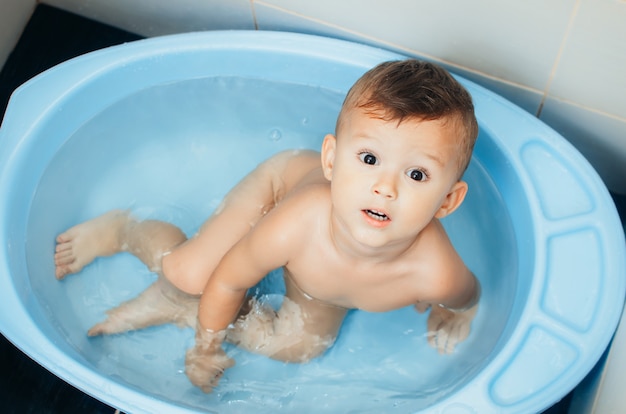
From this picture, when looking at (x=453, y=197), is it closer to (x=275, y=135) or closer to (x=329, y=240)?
(x=329, y=240)

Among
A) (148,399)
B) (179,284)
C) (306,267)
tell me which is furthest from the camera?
(179,284)

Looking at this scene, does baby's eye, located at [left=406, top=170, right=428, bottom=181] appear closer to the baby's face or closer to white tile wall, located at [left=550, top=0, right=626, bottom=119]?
the baby's face

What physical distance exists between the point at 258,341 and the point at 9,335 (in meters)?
0.45

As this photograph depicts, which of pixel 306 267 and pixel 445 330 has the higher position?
pixel 306 267

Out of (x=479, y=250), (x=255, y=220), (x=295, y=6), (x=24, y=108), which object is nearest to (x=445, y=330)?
(x=479, y=250)

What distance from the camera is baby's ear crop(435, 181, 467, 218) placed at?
1.11m

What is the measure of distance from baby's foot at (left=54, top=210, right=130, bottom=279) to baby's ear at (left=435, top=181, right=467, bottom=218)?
0.70 meters

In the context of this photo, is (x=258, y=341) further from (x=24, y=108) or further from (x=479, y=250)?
(x=24, y=108)

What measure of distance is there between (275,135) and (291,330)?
1.48 ft

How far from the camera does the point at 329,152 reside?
1114 millimetres

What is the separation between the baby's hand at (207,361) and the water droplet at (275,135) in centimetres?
47

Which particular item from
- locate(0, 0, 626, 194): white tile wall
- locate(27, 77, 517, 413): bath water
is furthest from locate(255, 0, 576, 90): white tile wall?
locate(27, 77, 517, 413): bath water

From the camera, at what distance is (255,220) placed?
1.40 metres

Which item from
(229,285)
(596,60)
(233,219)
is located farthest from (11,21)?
(596,60)
